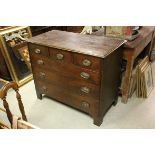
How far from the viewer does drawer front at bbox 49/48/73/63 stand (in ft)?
5.73

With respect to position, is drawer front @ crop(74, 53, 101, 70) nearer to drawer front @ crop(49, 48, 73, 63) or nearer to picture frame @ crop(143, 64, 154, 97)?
drawer front @ crop(49, 48, 73, 63)

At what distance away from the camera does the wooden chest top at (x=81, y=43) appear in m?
1.62

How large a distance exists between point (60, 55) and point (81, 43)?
241 millimetres

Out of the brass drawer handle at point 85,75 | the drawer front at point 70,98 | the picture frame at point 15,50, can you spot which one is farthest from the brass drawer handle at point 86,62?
the picture frame at point 15,50

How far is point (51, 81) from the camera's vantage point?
2.09m

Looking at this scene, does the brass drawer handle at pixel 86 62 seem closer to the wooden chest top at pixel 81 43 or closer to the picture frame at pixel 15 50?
the wooden chest top at pixel 81 43

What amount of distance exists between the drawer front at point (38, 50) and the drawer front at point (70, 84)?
23 centimetres

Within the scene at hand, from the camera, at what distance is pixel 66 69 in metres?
1.85

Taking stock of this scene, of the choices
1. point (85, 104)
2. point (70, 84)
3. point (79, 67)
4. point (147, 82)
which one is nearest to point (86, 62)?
point (79, 67)

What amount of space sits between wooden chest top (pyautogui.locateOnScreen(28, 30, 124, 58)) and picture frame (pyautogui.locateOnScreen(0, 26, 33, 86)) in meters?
0.75

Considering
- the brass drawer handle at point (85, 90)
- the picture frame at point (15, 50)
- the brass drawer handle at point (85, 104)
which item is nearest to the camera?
the brass drawer handle at point (85, 90)

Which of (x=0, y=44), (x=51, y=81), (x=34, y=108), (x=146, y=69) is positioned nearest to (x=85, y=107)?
(x=51, y=81)

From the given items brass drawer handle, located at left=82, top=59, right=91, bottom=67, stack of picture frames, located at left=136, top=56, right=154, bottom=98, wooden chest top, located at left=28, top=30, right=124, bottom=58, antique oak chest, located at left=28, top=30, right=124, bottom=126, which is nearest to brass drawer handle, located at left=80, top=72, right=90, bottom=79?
antique oak chest, located at left=28, top=30, right=124, bottom=126

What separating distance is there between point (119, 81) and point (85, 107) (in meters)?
0.56
